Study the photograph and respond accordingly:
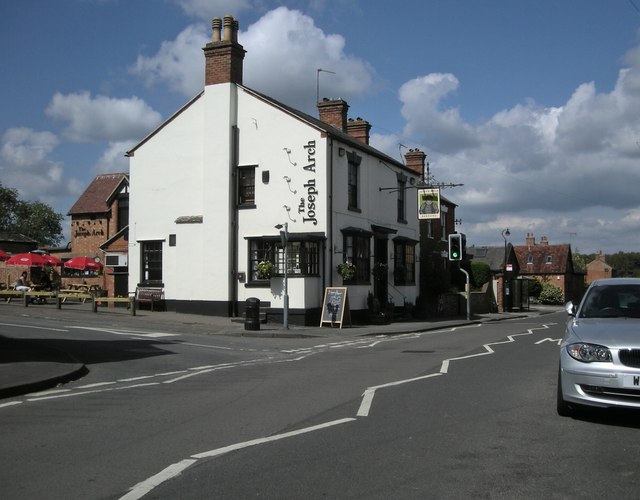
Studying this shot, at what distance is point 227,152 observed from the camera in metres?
26.6

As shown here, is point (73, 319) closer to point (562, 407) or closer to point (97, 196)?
point (562, 407)

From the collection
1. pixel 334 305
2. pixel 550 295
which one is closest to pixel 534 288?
pixel 550 295

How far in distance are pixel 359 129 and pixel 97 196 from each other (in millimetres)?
18092

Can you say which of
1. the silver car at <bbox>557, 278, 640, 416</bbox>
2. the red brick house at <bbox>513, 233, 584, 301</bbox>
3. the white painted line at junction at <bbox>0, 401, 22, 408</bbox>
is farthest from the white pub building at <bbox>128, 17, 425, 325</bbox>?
the red brick house at <bbox>513, 233, 584, 301</bbox>

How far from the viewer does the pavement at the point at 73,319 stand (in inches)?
420

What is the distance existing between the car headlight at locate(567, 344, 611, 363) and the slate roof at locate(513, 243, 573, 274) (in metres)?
76.8

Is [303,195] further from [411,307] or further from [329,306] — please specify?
[411,307]

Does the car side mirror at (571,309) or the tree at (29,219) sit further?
the tree at (29,219)

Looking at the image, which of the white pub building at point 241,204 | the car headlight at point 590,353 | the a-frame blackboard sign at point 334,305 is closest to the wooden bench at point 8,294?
the white pub building at point 241,204

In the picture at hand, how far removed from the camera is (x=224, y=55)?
26.8 meters

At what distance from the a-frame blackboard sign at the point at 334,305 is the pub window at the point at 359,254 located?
Result: 2131 mm

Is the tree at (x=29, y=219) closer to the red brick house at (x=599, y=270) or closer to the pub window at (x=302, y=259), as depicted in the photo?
the pub window at (x=302, y=259)

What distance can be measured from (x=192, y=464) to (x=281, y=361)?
28.2 ft

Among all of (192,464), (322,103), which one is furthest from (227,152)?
(192,464)
